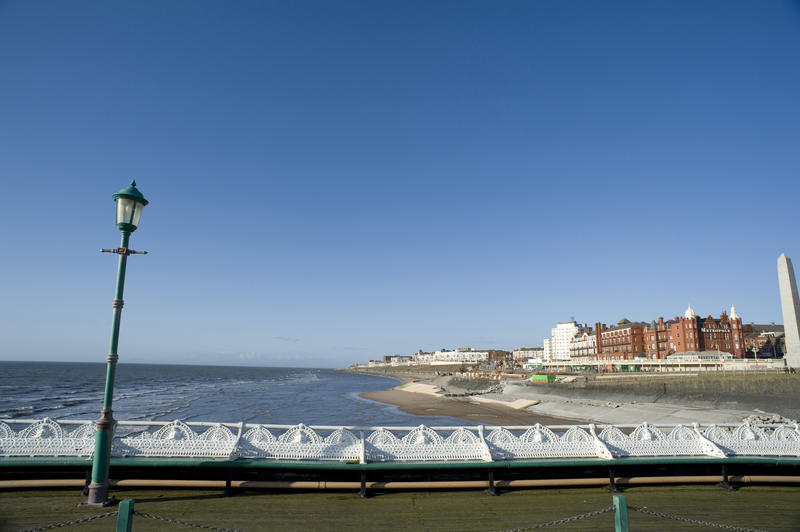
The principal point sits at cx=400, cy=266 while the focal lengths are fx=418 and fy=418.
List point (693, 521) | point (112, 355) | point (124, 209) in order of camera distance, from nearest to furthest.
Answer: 1. point (693, 521)
2. point (112, 355)
3. point (124, 209)

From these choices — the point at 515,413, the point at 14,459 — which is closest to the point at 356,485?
the point at 14,459

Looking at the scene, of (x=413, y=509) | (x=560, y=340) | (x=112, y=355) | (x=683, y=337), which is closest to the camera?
(x=413, y=509)

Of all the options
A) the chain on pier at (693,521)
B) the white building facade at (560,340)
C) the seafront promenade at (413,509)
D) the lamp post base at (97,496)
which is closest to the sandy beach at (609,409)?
the seafront promenade at (413,509)

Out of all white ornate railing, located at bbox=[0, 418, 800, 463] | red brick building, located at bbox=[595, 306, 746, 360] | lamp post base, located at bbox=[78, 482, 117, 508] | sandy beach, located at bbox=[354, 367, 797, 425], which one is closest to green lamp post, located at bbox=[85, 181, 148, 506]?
lamp post base, located at bbox=[78, 482, 117, 508]

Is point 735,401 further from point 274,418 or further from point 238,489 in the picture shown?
point 238,489

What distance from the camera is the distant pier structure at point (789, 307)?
47.1 metres

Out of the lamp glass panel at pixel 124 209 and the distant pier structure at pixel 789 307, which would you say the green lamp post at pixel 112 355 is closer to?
the lamp glass panel at pixel 124 209

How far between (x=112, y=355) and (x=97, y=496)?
7.07 ft

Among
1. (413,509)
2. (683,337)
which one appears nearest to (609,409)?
(413,509)

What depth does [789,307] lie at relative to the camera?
4866cm

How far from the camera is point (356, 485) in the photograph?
24.7 ft

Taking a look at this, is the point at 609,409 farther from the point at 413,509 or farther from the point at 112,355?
the point at 112,355

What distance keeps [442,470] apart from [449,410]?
42.1m

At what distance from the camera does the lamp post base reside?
6492mm
